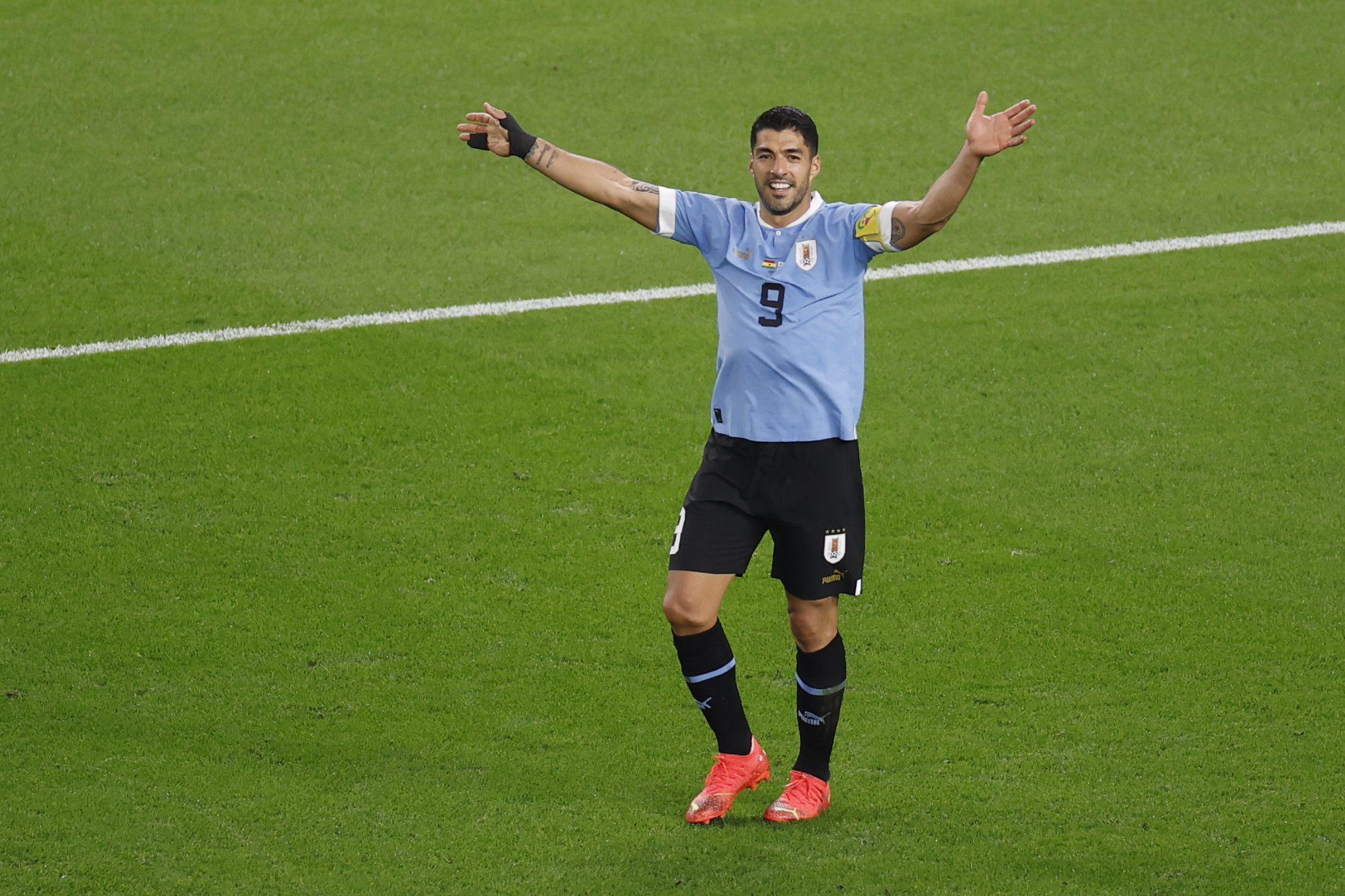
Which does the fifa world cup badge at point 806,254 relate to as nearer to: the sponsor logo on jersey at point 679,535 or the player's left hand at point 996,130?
the player's left hand at point 996,130

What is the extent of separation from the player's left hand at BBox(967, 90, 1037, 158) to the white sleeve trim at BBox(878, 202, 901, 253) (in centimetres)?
33

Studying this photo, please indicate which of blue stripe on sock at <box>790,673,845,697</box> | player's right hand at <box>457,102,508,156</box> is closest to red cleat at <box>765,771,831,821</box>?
blue stripe on sock at <box>790,673,845,697</box>

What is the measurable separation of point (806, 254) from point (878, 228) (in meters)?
0.26

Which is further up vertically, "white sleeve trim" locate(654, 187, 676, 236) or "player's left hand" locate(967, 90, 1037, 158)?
"player's left hand" locate(967, 90, 1037, 158)

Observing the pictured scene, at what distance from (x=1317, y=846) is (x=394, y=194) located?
8049mm

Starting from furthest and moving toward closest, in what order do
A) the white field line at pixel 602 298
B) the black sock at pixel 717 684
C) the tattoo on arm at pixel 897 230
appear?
the white field line at pixel 602 298, the black sock at pixel 717 684, the tattoo on arm at pixel 897 230

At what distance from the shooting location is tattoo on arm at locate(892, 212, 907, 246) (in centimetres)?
530

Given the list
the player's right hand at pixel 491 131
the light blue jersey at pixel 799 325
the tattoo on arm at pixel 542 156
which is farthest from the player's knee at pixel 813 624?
the player's right hand at pixel 491 131

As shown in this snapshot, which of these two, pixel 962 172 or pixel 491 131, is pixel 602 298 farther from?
pixel 962 172

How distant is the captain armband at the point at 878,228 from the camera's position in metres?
5.31

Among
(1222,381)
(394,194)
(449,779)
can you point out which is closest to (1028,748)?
(449,779)

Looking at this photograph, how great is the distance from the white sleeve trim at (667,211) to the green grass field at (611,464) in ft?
6.44

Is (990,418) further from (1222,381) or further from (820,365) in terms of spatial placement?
(820,365)

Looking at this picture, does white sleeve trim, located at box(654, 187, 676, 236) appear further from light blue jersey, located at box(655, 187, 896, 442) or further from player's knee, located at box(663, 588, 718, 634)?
player's knee, located at box(663, 588, 718, 634)
